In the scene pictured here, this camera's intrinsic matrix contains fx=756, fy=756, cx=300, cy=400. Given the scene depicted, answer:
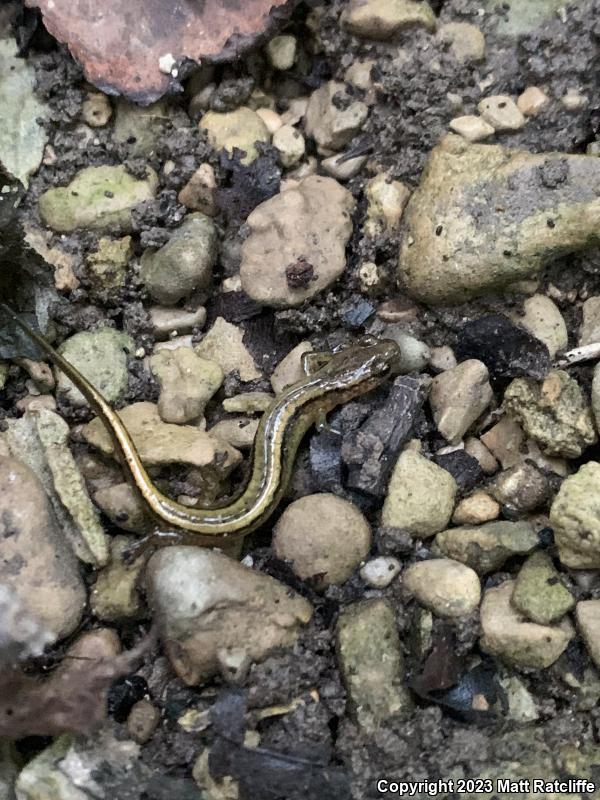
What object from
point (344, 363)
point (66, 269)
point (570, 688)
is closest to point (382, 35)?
point (344, 363)

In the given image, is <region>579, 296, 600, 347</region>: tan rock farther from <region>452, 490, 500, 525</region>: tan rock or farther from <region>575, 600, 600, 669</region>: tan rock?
<region>575, 600, 600, 669</region>: tan rock

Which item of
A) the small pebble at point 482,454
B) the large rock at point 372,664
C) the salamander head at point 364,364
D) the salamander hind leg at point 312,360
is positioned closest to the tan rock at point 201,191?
the salamander hind leg at point 312,360

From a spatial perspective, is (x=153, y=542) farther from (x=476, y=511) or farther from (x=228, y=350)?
(x=476, y=511)

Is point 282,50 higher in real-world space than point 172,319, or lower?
higher

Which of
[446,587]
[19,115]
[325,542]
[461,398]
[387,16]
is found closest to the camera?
[446,587]

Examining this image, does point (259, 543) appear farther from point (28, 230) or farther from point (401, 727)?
point (28, 230)

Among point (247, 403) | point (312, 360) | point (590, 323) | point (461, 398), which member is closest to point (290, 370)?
point (312, 360)

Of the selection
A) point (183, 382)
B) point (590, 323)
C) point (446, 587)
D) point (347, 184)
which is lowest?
point (446, 587)
